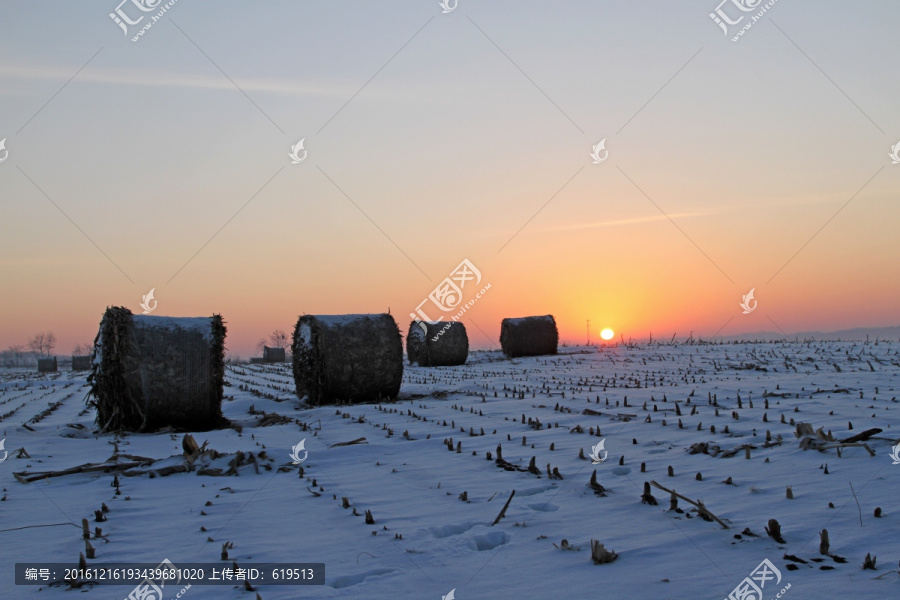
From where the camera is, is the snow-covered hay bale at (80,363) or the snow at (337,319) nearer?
the snow at (337,319)

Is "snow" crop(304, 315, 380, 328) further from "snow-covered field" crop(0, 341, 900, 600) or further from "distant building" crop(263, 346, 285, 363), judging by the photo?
"distant building" crop(263, 346, 285, 363)

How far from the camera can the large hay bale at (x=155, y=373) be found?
34.8 feet

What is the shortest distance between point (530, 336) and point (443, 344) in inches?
172

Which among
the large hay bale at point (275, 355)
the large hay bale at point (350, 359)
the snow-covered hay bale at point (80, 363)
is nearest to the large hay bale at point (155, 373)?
the large hay bale at point (350, 359)

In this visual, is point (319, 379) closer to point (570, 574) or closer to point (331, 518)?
point (331, 518)

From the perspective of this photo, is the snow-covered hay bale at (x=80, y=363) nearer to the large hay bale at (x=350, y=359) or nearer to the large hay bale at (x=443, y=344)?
the large hay bale at (x=443, y=344)

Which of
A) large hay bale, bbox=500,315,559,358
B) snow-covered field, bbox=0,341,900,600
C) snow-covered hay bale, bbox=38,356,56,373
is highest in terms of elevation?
large hay bale, bbox=500,315,559,358

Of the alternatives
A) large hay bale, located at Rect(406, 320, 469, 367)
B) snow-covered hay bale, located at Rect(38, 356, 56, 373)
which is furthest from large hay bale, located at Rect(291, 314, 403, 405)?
snow-covered hay bale, located at Rect(38, 356, 56, 373)

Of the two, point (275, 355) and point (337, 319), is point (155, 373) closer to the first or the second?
point (337, 319)

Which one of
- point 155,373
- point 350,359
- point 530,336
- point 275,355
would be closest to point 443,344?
point 530,336

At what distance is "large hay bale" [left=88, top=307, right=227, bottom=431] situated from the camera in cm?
1062

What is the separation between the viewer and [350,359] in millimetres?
14023

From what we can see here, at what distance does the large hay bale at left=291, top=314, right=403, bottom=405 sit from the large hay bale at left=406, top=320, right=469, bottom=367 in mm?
11521

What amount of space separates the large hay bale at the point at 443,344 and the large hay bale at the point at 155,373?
49.6 feet
